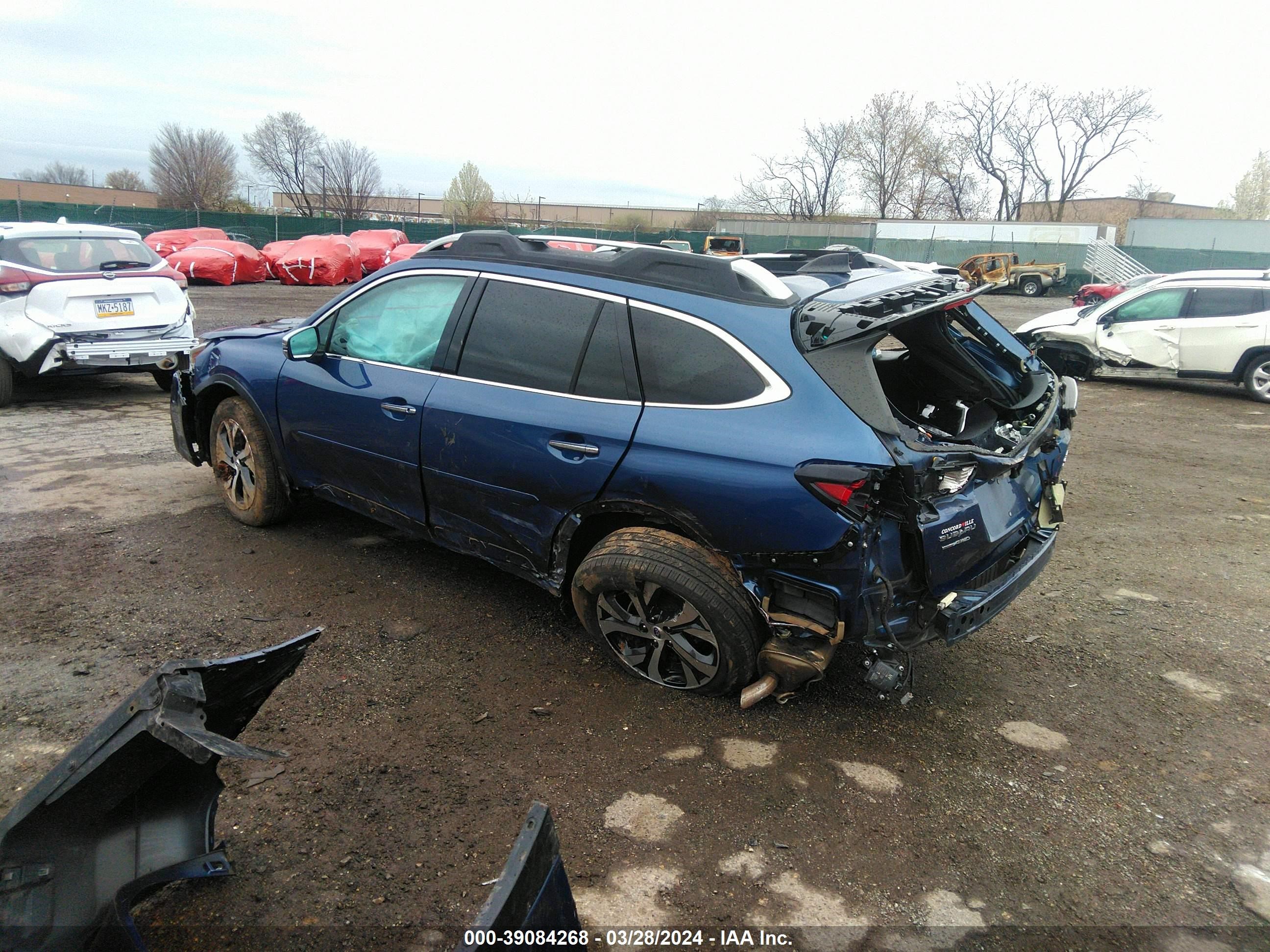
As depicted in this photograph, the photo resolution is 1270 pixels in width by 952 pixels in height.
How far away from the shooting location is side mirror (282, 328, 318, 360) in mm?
4555

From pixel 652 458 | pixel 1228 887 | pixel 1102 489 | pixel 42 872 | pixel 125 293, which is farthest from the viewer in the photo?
pixel 125 293

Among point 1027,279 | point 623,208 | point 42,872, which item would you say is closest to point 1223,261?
point 1027,279

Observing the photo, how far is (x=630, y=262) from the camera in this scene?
3.56 metres

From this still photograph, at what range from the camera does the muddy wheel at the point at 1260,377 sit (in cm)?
1098

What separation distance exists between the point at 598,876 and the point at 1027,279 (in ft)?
119

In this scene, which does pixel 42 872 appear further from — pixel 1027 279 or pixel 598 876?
pixel 1027 279

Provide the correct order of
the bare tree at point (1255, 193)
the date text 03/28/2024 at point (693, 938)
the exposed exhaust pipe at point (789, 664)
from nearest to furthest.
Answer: the date text 03/28/2024 at point (693, 938) < the exposed exhaust pipe at point (789, 664) < the bare tree at point (1255, 193)

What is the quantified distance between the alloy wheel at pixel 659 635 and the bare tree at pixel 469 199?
140 ft

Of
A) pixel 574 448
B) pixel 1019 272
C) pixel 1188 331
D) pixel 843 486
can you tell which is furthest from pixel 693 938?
pixel 1019 272

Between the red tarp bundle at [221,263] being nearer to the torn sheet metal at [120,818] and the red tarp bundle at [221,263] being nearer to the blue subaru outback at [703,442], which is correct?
the blue subaru outback at [703,442]

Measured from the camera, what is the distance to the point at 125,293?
8180 millimetres

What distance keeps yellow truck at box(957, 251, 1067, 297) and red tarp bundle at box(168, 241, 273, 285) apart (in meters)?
25.6

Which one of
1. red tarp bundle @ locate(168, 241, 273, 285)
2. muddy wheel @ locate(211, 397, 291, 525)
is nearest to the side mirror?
muddy wheel @ locate(211, 397, 291, 525)

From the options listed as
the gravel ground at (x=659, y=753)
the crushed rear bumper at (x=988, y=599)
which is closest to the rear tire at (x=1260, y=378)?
the gravel ground at (x=659, y=753)
